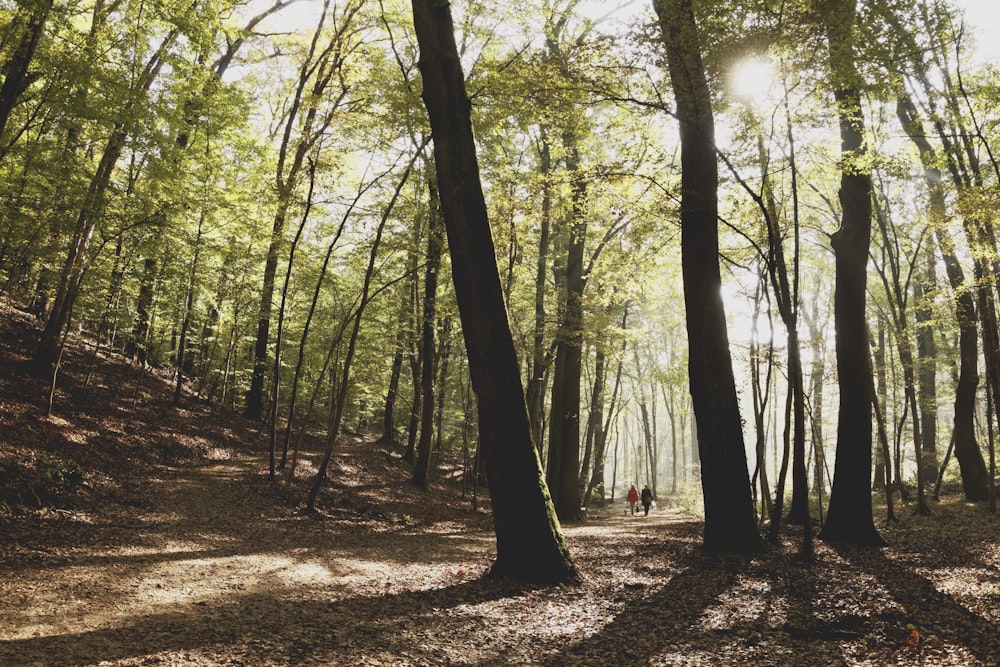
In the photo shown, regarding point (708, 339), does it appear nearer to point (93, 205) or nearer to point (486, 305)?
point (486, 305)

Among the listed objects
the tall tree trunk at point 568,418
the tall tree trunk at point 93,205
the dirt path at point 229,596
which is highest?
the tall tree trunk at point 93,205

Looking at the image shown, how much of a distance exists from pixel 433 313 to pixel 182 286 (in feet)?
20.8

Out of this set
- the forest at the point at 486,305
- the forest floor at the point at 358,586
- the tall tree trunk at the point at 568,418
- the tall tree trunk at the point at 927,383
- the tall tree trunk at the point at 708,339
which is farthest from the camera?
the tall tree trunk at the point at 927,383

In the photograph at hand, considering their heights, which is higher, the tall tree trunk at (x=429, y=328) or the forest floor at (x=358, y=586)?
the tall tree trunk at (x=429, y=328)

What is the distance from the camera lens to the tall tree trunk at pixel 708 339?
7750 mm

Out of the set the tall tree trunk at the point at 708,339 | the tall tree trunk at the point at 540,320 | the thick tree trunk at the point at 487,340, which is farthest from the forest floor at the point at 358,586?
the tall tree trunk at the point at 540,320

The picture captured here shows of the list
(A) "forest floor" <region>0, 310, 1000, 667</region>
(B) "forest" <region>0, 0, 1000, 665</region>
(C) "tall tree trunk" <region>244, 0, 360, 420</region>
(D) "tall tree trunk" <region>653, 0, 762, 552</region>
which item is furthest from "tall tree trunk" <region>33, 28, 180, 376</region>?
(D) "tall tree trunk" <region>653, 0, 762, 552</region>

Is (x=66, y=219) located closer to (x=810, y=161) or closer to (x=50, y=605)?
(x=50, y=605)

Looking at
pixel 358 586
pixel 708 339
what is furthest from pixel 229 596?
pixel 708 339

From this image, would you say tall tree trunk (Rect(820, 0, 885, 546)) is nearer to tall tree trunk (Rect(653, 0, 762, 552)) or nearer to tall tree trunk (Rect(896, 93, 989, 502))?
tall tree trunk (Rect(653, 0, 762, 552))

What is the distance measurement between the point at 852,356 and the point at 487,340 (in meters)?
6.83

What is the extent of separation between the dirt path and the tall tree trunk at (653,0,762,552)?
3.27m

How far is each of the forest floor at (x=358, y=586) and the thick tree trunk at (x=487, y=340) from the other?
46 cm

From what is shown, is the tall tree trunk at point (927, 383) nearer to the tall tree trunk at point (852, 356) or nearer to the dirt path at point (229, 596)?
the tall tree trunk at point (852, 356)
